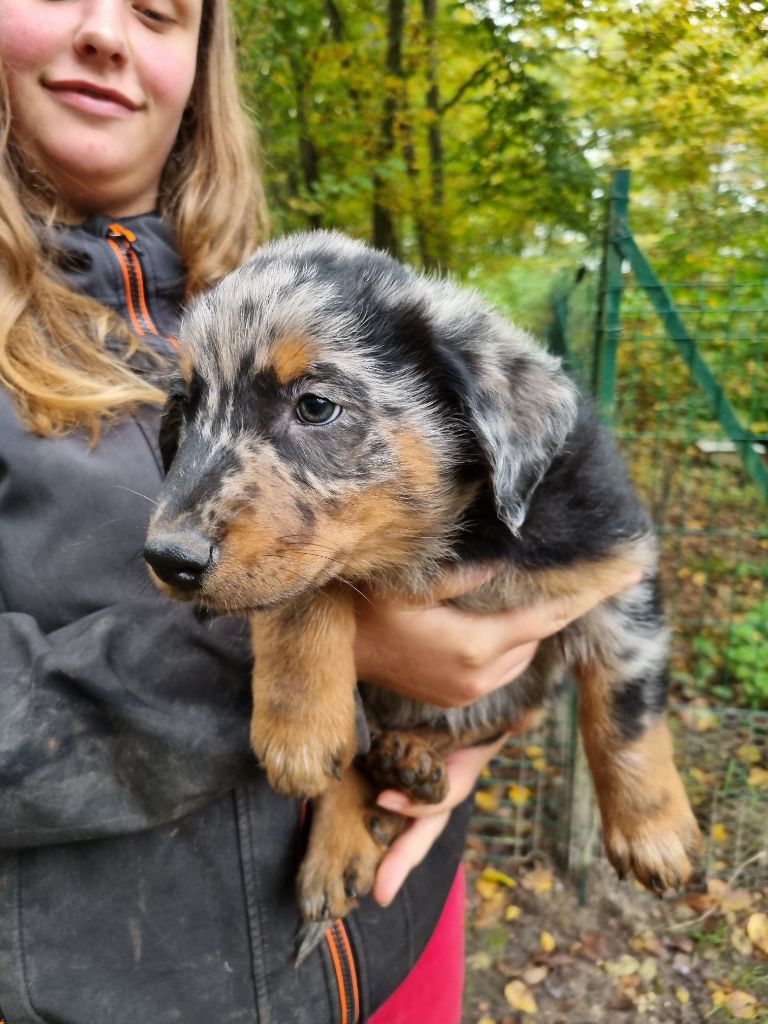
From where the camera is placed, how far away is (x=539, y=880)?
13.6ft

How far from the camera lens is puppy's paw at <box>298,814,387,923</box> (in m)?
1.68

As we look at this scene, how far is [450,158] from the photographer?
6.04 metres

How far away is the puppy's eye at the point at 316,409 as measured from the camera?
5.27 feet

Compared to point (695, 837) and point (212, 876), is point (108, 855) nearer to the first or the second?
point (212, 876)

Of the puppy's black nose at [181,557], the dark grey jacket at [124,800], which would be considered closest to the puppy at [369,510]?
the puppy's black nose at [181,557]

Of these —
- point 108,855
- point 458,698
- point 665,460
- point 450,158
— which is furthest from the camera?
point 450,158

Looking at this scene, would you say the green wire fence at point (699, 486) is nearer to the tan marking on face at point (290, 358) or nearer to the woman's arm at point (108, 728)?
the tan marking on face at point (290, 358)

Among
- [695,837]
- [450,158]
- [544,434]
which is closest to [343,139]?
[450,158]

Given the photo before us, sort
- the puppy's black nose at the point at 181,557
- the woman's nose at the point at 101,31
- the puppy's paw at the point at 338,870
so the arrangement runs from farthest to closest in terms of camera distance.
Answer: the woman's nose at the point at 101,31
the puppy's paw at the point at 338,870
the puppy's black nose at the point at 181,557

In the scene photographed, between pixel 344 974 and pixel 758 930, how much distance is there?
2.89 metres

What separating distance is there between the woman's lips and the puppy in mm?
507

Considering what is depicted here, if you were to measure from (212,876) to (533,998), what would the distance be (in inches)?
112

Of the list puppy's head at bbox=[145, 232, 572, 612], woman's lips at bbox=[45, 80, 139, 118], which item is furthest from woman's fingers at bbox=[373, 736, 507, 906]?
woman's lips at bbox=[45, 80, 139, 118]

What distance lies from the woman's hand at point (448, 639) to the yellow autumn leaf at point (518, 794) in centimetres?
261
